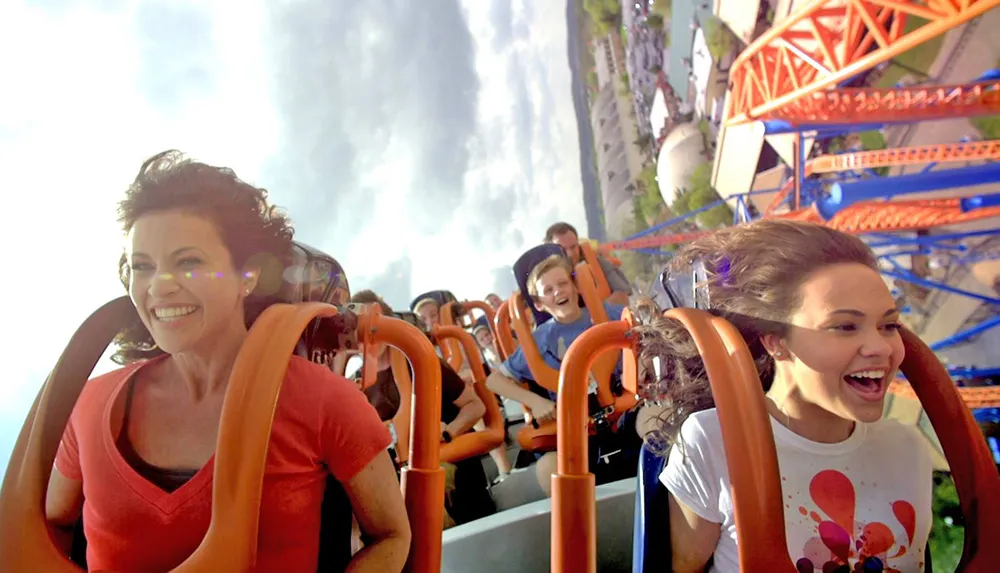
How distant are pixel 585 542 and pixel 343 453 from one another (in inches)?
13.9

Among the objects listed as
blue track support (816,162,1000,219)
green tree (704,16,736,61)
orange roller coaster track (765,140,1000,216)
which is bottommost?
blue track support (816,162,1000,219)

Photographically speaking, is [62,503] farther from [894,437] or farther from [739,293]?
[894,437]

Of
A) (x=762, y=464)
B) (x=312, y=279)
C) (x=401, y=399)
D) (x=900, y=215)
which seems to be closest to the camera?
(x=762, y=464)

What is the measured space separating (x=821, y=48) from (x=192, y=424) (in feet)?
17.2

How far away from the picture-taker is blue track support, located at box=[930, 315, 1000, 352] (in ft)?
14.2

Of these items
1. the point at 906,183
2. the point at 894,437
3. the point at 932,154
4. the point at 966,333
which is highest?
the point at 932,154

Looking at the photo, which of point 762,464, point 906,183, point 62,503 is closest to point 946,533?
point 762,464

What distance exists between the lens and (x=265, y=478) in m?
0.68

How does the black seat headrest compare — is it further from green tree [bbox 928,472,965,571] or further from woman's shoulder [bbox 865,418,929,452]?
green tree [bbox 928,472,965,571]

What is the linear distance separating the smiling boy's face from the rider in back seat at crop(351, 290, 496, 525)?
0.44 m

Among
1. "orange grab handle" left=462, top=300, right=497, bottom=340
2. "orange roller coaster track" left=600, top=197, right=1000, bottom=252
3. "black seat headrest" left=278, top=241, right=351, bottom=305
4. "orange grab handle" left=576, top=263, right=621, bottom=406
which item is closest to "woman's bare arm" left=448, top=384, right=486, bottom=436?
"orange grab handle" left=576, top=263, right=621, bottom=406

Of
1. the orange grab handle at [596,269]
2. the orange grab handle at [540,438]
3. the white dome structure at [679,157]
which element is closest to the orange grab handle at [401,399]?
the orange grab handle at [540,438]

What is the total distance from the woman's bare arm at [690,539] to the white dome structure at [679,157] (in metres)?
11.1

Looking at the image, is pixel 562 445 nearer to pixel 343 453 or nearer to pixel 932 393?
pixel 343 453
